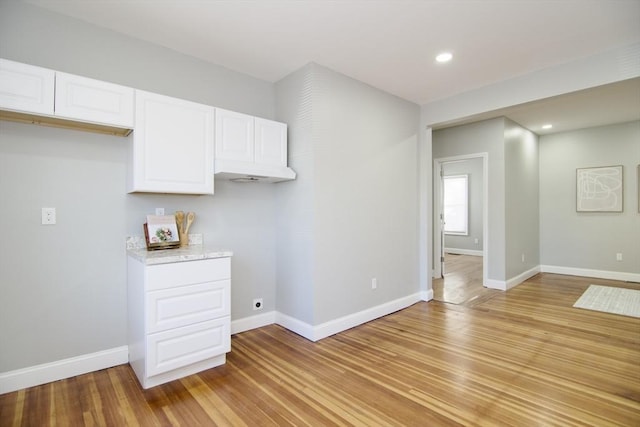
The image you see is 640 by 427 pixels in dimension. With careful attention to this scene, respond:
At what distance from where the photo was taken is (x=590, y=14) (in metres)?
2.33

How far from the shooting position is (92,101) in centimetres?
216

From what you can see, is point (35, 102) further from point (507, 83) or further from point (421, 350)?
point (507, 83)

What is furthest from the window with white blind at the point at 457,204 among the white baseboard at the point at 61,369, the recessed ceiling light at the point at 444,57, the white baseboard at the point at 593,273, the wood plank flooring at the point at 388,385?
the white baseboard at the point at 61,369

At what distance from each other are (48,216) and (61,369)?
3.66 feet

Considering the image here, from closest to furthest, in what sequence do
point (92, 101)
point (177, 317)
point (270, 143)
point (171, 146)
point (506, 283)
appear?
→ point (92, 101)
point (177, 317)
point (171, 146)
point (270, 143)
point (506, 283)

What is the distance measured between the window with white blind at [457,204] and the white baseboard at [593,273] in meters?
2.52

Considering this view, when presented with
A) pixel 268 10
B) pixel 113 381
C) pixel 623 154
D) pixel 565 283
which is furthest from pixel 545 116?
pixel 113 381

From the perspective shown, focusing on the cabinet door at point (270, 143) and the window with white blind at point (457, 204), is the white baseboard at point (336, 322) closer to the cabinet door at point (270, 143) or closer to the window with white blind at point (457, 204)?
the cabinet door at point (270, 143)

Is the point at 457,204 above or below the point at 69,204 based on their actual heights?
above

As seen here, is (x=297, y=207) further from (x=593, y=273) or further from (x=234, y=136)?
(x=593, y=273)

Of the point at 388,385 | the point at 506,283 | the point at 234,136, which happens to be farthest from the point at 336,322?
the point at 506,283

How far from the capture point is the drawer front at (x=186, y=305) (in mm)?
2174

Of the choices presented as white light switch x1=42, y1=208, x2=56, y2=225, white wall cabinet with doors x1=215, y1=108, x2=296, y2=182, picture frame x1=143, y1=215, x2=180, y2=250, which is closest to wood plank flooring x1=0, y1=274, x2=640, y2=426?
picture frame x1=143, y1=215, x2=180, y2=250

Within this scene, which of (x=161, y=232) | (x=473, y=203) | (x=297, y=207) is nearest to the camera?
(x=161, y=232)
